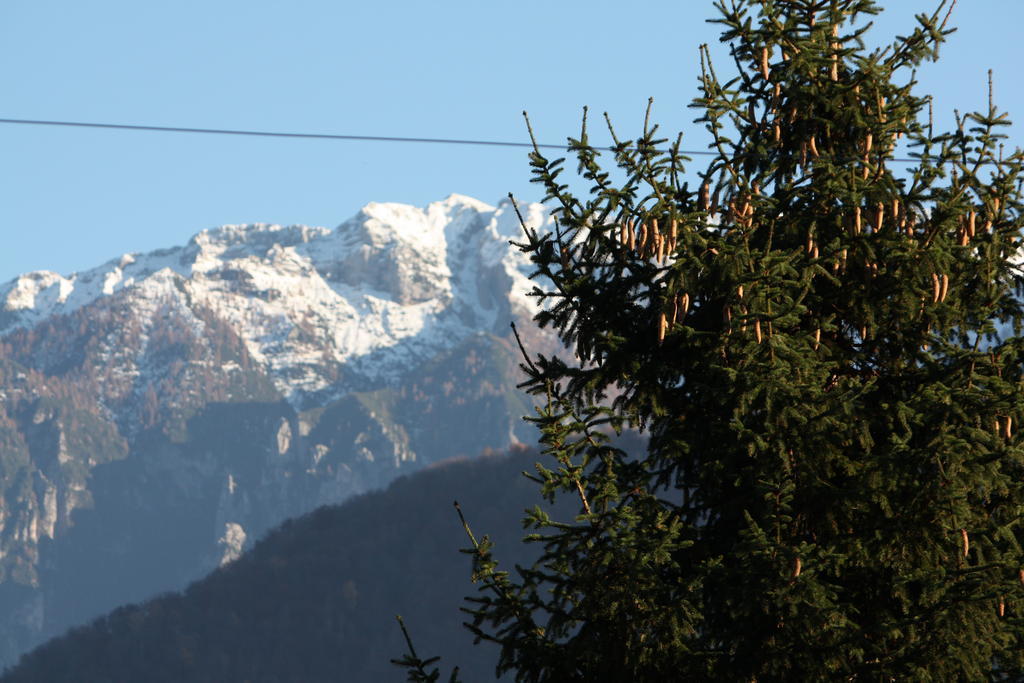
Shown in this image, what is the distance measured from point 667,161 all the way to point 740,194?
0.90m

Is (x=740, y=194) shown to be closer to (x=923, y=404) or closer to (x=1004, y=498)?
(x=923, y=404)

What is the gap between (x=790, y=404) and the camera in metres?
10.9

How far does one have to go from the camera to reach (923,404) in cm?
1119

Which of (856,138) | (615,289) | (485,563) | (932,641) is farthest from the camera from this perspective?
(856,138)

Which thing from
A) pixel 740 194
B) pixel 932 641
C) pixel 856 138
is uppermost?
pixel 856 138

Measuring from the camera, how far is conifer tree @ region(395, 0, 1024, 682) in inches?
415

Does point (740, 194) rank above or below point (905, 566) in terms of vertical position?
above

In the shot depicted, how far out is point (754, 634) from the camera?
35.7ft

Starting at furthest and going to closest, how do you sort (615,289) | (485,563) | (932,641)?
(615,289)
(485,563)
(932,641)

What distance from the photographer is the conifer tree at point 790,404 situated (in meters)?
10.5

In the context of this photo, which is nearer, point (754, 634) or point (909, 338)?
point (754, 634)

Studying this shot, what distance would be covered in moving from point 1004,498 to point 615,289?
373 centimetres

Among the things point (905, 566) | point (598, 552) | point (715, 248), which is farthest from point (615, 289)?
point (905, 566)

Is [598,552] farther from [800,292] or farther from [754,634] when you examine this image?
[800,292]
